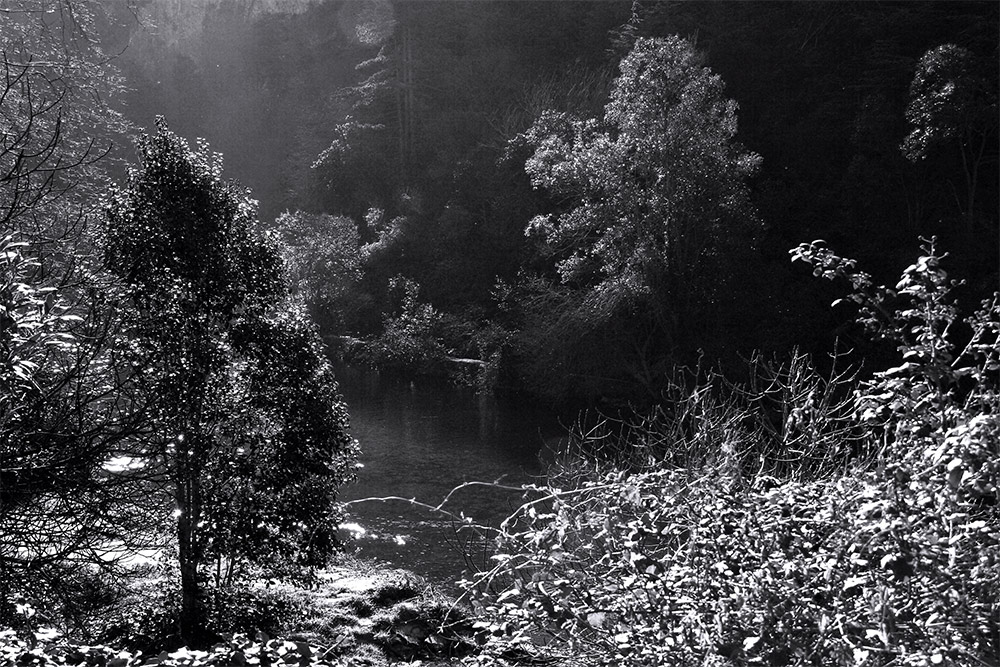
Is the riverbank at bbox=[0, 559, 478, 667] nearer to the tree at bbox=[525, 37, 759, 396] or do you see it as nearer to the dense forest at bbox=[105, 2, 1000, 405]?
the dense forest at bbox=[105, 2, 1000, 405]

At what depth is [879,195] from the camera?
80.8ft

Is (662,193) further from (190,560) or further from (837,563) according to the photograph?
(837,563)

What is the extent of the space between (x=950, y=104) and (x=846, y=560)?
849 inches

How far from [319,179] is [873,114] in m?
28.7

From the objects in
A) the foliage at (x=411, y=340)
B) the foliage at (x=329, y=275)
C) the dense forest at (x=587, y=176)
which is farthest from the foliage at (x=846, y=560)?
the foliage at (x=329, y=275)

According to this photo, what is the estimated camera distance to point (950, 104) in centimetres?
2227

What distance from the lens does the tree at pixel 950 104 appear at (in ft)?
72.0

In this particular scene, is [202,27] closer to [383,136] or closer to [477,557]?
[383,136]

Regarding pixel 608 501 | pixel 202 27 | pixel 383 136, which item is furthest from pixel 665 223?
pixel 202 27

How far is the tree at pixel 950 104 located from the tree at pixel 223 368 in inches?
706

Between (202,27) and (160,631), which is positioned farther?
(202,27)

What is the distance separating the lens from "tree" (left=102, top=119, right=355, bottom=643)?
10094 mm

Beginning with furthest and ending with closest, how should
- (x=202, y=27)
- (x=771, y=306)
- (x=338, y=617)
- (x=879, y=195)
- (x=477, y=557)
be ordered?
1. (x=202, y=27)
2. (x=879, y=195)
3. (x=771, y=306)
4. (x=477, y=557)
5. (x=338, y=617)

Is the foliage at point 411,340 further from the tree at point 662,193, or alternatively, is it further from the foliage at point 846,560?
the foliage at point 846,560
